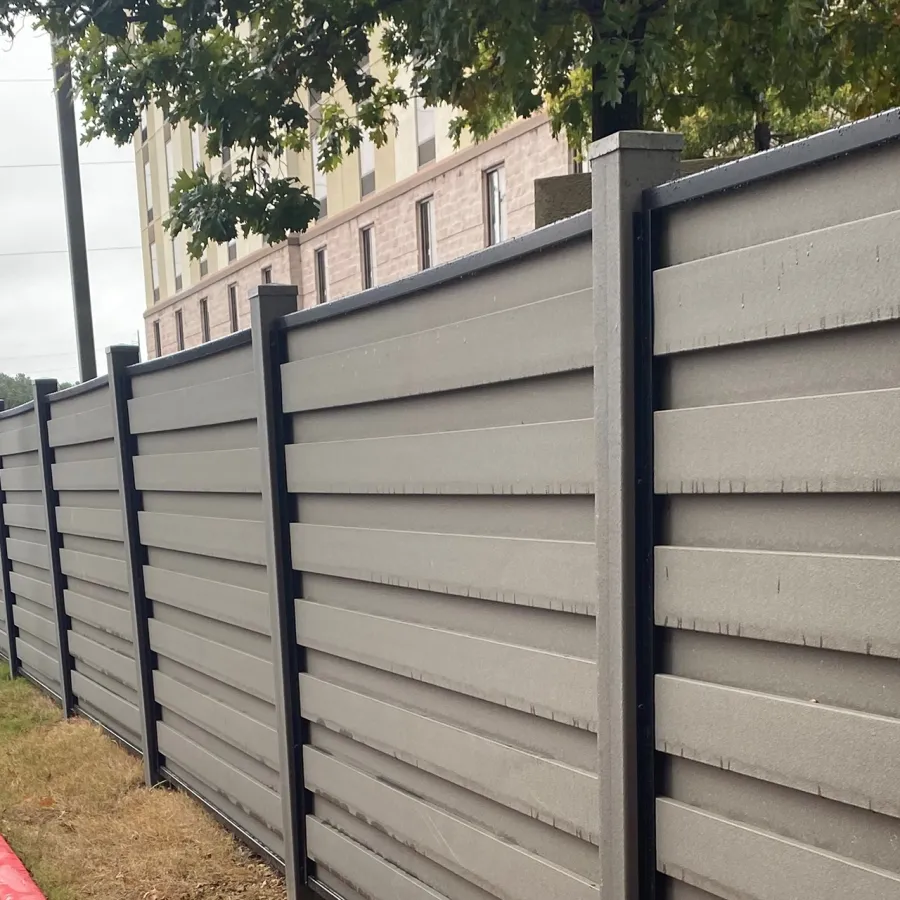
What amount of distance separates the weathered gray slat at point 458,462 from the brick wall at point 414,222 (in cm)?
982

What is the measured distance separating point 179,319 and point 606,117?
33475 millimetres

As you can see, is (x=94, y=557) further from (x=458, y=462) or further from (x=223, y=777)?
(x=458, y=462)

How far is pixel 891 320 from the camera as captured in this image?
1.51 meters

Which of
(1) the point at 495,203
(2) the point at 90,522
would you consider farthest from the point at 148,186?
(2) the point at 90,522

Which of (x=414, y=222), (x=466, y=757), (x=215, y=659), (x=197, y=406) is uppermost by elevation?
(x=414, y=222)

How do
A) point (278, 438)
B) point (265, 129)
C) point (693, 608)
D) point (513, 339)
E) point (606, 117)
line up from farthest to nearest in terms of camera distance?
1. point (265, 129)
2. point (606, 117)
3. point (278, 438)
4. point (513, 339)
5. point (693, 608)

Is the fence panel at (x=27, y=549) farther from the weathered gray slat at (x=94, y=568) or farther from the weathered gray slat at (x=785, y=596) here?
the weathered gray slat at (x=785, y=596)

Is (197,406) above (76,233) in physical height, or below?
below

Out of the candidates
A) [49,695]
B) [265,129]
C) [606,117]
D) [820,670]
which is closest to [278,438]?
[820,670]

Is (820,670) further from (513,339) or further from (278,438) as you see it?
(278,438)

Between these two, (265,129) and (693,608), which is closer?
(693,608)

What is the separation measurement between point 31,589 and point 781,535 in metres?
6.70

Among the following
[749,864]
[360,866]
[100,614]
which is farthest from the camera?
[100,614]

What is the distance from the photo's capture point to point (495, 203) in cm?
1919
